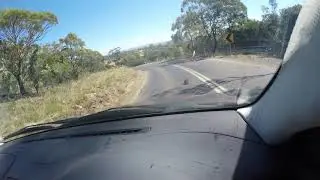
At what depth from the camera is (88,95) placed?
331 cm

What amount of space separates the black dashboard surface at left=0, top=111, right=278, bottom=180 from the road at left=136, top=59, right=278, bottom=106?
0.17 m

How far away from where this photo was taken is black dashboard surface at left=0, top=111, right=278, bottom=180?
5.48ft

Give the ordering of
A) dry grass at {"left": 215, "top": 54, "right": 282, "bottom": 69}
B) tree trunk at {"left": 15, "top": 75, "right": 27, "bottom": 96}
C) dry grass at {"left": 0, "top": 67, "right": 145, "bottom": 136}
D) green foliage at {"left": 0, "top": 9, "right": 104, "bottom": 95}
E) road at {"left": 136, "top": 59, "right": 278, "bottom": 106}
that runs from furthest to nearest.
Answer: tree trunk at {"left": 15, "top": 75, "right": 27, "bottom": 96} < dry grass at {"left": 0, "top": 67, "right": 145, "bottom": 136} < green foliage at {"left": 0, "top": 9, "right": 104, "bottom": 95} < road at {"left": 136, "top": 59, "right": 278, "bottom": 106} < dry grass at {"left": 215, "top": 54, "right": 282, "bottom": 69}

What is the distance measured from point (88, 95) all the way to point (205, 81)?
1100mm

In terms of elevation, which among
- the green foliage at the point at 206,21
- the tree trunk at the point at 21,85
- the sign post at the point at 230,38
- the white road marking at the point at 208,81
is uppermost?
the green foliage at the point at 206,21

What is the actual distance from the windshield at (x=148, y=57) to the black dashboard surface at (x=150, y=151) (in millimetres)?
215

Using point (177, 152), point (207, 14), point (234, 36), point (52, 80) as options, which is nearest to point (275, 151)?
point (177, 152)

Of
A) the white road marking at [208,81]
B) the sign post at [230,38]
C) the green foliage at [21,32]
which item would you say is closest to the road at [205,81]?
the white road marking at [208,81]

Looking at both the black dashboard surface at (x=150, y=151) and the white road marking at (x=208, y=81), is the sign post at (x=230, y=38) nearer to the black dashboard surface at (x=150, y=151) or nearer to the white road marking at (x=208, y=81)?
the white road marking at (x=208, y=81)

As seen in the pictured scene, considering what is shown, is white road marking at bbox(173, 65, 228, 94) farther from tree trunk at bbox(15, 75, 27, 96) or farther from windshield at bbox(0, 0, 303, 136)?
tree trunk at bbox(15, 75, 27, 96)

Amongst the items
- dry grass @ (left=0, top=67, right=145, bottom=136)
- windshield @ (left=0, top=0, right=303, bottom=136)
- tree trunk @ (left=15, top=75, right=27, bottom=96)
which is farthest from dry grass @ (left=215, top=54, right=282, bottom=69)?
tree trunk @ (left=15, top=75, right=27, bottom=96)

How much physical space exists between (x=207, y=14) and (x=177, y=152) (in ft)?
3.14

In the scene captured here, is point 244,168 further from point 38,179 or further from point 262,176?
point 38,179

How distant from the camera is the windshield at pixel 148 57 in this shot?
2.14m
